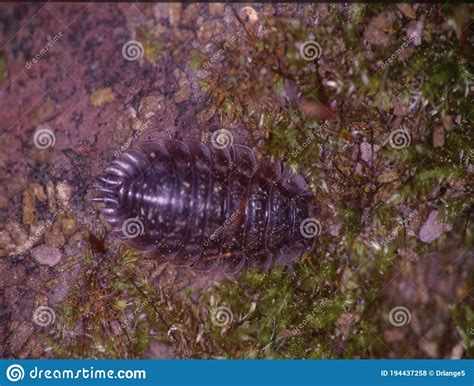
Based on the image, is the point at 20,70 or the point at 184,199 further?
the point at 20,70

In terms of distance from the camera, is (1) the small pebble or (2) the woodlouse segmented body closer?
(2) the woodlouse segmented body

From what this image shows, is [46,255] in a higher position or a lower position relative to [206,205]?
lower

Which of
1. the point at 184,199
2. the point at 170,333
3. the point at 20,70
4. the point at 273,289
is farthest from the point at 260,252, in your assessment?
the point at 20,70

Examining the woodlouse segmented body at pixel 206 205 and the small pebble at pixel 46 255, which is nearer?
the woodlouse segmented body at pixel 206 205

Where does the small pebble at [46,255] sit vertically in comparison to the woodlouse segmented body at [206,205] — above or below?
below

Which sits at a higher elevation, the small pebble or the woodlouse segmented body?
the woodlouse segmented body

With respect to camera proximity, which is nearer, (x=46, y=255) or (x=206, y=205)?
(x=206, y=205)

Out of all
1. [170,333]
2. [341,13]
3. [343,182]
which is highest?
[341,13]

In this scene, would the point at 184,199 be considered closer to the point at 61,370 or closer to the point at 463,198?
the point at 61,370
